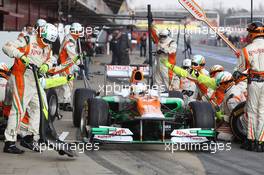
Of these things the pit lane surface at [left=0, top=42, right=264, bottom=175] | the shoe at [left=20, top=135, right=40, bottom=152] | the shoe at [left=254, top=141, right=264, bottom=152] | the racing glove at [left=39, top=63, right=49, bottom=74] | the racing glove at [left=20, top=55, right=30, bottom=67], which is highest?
the racing glove at [left=20, top=55, right=30, bottom=67]

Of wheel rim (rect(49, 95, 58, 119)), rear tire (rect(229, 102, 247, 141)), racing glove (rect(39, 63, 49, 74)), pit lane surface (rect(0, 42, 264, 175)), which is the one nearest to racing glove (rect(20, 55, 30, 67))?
racing glove (rect(39, 63, 49, 74))

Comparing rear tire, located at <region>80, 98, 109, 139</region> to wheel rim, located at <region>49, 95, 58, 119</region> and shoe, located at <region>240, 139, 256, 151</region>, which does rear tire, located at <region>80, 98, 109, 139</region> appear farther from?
wheel rim, located at <region>49, 95, 58, 119</region>

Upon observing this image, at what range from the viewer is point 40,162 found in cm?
860

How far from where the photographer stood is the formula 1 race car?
9453 millimetres

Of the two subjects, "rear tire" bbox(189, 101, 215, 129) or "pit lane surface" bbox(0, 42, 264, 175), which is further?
"rear tire" bbox(189, 101, 215, 129)

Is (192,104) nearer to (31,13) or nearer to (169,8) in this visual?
(31,13)

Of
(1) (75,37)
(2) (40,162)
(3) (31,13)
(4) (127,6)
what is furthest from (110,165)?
(4) (127,6)

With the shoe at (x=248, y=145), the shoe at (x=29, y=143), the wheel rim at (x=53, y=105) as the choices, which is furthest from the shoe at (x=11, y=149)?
the shoe at (x=248, y=145)

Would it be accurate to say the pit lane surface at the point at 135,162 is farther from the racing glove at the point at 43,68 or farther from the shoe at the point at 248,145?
the racing glove at the point at 43,68

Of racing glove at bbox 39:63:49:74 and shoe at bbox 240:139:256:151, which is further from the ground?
racing glove at bbox 39:63:49:74

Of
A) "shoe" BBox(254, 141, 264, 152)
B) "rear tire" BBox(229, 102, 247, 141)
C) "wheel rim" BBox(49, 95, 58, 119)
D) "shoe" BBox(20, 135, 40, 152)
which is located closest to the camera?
"shoe" BBox(20, 135, 40, 152)

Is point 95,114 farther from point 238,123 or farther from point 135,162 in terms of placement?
point 238,123

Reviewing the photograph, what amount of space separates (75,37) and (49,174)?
7670mm

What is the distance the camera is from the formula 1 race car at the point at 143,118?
9453mm
